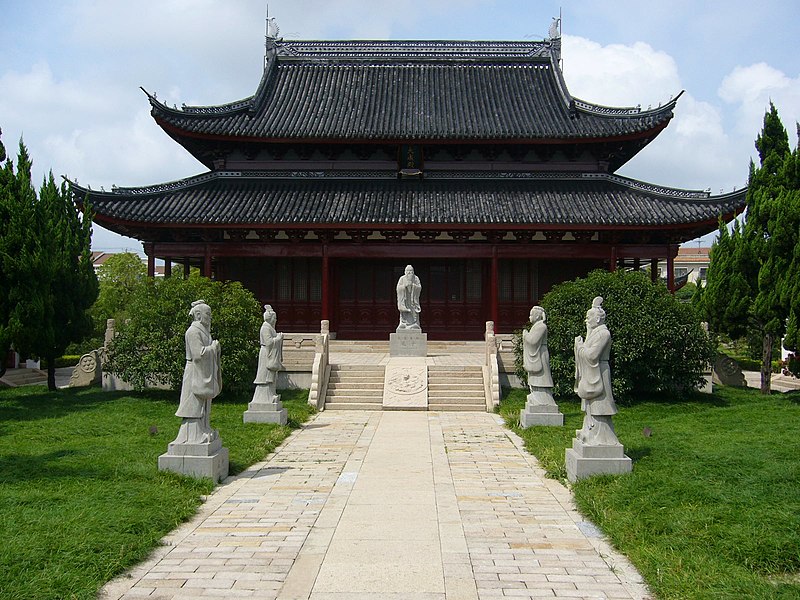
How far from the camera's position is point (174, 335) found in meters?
16.4

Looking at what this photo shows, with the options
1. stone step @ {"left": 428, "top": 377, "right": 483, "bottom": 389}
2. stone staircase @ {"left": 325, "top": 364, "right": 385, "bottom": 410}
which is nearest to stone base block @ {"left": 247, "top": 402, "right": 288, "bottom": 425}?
stone staircase @ {"left": 325, "top": 364, "right": 385, "bottom": 410}

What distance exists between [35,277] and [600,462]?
1367cm

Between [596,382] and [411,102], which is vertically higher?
[411,102]

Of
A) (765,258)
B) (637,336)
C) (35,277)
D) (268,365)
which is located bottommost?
(268,365)

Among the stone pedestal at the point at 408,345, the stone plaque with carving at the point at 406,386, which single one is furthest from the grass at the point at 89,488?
the stone pedestal at the point at 408,345

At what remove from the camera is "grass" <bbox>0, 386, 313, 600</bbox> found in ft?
18.4

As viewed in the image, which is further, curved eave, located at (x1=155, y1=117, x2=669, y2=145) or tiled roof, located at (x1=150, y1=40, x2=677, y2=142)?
tiled roof, located at (x1=150, y1=40, x2=677, y2=142)

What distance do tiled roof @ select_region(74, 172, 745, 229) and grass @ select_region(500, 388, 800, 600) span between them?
10.8m

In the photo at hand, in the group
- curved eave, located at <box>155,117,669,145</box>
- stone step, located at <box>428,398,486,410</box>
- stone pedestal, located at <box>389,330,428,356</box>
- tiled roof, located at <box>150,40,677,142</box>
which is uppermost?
tiled roof, located at <box>150,40,677,142</box>

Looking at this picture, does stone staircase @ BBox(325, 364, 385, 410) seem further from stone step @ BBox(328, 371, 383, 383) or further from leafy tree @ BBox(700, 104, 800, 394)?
leafy tree @ BBox(700, 104, 800, 394)

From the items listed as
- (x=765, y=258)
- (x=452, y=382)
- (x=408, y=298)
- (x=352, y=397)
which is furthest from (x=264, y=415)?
(x=765, y=258)

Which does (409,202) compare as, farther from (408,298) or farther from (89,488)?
(89,488)

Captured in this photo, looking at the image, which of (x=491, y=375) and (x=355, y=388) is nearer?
(x=491, y=375)

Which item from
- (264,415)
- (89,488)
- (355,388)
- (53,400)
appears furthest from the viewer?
(355,388)
